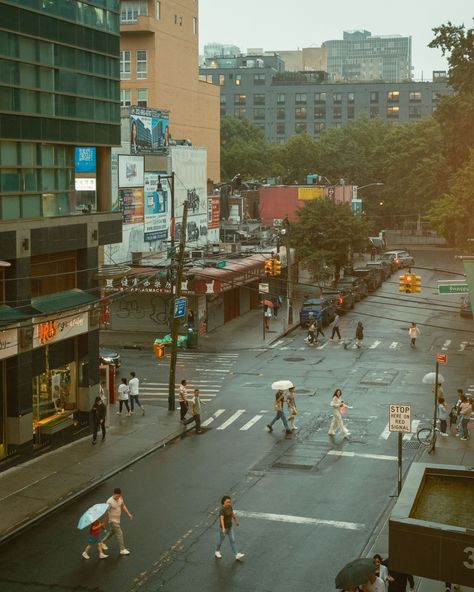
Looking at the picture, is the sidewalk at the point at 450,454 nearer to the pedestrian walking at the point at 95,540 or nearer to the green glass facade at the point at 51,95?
Answer: the pedestrian walking at the point at 95,540

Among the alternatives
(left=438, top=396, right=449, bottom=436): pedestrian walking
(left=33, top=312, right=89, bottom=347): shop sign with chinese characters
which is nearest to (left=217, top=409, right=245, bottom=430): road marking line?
(left=33, top=312, right=89, bottom=347): shop sign with chinese characters

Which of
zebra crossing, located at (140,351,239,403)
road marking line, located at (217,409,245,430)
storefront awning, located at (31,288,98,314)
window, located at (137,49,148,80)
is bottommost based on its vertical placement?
zebra crossing, located at (140,351,239,403)

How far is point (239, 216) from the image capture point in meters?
94.0

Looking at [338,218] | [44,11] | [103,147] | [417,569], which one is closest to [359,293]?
[338,218]

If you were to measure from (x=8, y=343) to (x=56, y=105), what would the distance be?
26.3 ft

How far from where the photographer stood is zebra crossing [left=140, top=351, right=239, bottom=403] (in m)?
39.8

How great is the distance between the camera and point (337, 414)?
31.8m

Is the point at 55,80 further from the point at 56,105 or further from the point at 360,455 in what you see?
the point at 360,455

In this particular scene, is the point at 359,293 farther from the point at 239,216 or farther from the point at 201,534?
the point at 201,534

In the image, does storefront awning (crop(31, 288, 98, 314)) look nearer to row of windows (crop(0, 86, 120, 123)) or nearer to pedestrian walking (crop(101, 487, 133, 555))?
row of windows (crop(0, 86, 120, 123))

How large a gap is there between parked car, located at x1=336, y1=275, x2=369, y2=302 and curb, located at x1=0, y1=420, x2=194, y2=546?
36.2 metres

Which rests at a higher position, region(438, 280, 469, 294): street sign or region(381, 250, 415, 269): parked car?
region(438, 280, 469, 294): street sign

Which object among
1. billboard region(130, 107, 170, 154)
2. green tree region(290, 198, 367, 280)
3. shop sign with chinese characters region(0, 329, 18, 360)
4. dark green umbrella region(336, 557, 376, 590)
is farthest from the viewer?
green tree region(290, 198, 367, 280)

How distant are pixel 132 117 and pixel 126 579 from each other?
45.1 meters
